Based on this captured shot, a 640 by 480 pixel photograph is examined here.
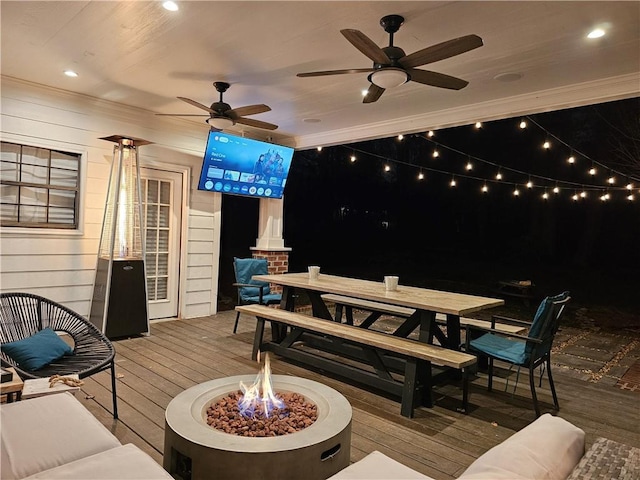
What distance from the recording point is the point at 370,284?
445cm

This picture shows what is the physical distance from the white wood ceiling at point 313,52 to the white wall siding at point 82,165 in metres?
0.24

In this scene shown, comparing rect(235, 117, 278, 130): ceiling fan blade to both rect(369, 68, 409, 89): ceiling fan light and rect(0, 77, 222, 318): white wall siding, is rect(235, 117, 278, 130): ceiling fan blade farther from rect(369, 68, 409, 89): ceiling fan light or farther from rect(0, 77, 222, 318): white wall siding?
rect(369, 68, 409, 89): ceiling fan light

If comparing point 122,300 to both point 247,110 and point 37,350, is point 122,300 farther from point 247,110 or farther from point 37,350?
point 247,110

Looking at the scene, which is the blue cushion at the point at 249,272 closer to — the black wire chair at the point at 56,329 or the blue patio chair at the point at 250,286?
the blue patio chair at the point at 250,286

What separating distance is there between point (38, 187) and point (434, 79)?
166 inches

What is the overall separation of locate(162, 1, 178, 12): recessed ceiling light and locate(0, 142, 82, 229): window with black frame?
2733 mm

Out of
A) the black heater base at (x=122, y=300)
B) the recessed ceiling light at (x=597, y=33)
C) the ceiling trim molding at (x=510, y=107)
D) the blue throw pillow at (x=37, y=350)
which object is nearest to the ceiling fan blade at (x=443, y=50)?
the recessed ceiling light at (x=597, y=33)

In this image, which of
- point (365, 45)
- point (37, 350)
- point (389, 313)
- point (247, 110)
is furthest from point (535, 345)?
point (37, 350)

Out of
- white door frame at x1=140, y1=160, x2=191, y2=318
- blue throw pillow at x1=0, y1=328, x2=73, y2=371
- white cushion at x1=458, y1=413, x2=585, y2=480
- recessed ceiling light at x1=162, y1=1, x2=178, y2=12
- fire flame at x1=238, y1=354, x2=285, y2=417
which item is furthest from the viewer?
white door frame at x1=140, y1=160, x2=191, y2=318

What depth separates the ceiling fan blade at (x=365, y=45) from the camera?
247 cm

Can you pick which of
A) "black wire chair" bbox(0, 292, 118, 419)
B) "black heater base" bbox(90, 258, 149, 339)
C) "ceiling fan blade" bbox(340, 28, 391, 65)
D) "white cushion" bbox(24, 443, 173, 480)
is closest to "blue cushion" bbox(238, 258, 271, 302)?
"black heater base" bbox(90, 258, 149, 339)

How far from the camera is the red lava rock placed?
82.3 inches

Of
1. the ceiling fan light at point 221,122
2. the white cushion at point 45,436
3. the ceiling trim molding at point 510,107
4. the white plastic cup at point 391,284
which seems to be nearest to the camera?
the white cushion at point 45,436

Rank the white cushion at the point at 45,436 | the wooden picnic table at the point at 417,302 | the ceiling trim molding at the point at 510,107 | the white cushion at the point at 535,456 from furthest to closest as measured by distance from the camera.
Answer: the ceiling trim molding at the point at 510,107, the wooden picnic table at the point at 417,302, the white cushion at the point at 45,436, the white cushion at the point at 535,456
